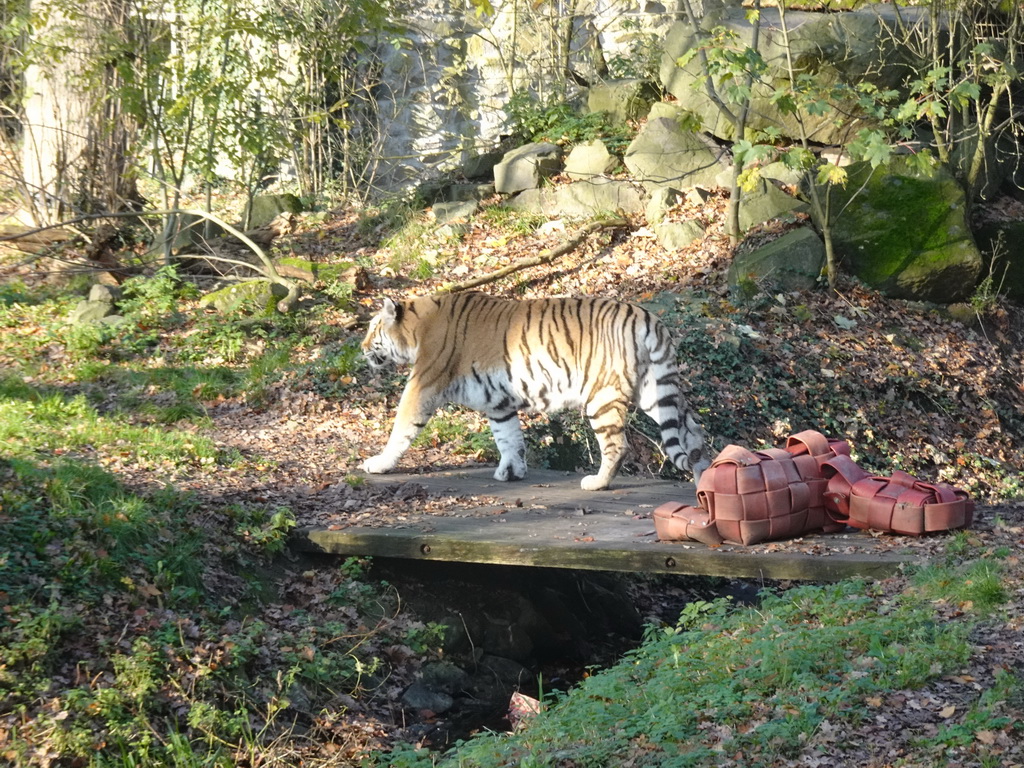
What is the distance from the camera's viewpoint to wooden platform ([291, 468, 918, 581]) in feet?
18.4

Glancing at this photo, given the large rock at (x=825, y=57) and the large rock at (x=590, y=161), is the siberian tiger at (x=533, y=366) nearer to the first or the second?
the large rock at (x=825, y=57)

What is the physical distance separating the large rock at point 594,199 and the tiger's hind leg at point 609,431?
23.1 feet

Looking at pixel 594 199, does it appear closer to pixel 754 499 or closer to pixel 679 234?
pixel 679 234

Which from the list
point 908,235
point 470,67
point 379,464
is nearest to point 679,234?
point 908,235

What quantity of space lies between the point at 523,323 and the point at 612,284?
4.76 m

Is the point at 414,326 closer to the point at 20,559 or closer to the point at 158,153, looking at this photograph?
the point at 20,559

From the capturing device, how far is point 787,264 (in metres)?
11.9

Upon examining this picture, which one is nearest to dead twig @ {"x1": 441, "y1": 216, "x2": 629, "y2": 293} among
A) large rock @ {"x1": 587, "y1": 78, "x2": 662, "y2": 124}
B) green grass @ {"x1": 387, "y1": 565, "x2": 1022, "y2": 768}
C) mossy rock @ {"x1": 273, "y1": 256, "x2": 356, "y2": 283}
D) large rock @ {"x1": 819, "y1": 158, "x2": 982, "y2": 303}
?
mossy rock @ {"x1": 273, "y1": 256, "x2": 356, "y2": 283}

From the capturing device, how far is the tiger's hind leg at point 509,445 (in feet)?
26.0

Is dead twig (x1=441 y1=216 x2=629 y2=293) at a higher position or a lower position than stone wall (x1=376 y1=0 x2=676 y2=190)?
lower

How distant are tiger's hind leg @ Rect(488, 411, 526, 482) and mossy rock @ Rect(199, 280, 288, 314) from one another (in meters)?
5.08

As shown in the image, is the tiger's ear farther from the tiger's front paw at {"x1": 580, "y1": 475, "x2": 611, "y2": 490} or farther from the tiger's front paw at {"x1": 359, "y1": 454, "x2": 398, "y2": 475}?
the tiger's front paw at {"x1": 580, "y1": 475, "x2": 611, "y2": 490}

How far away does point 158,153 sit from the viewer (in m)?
12.7

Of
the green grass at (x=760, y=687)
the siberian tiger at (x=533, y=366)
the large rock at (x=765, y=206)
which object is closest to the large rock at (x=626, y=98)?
the large rock at (x=765, y=206)
